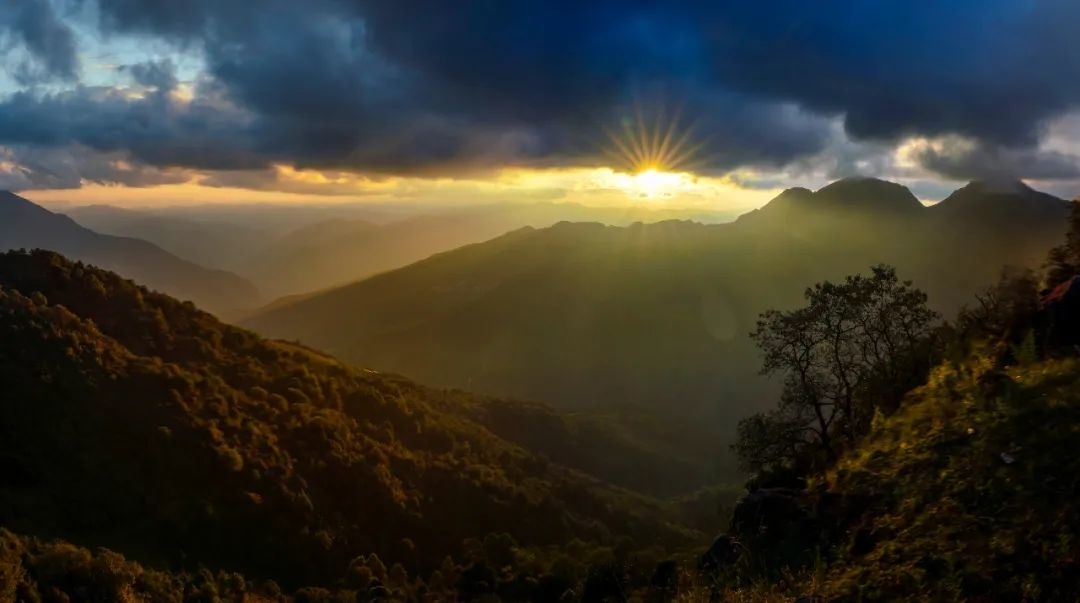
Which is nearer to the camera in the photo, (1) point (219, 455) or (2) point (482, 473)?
(1) point (219, 455)

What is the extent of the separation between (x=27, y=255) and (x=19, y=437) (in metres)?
34.0

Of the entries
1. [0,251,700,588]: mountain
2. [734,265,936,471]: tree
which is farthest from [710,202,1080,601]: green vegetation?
[0,251,700,588]: mountain

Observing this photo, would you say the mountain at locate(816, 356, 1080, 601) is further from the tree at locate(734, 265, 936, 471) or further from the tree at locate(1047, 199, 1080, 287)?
the tree at locate(734, 265, 936, 471)

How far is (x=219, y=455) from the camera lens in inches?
1930

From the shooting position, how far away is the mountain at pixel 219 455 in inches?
1657

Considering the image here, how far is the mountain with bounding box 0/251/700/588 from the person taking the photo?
138 feet

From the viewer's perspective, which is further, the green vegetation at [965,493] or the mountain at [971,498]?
the green vegetation at [965,493]

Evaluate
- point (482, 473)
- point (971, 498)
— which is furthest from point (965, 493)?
point (482, 473)

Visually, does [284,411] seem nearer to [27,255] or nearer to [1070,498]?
[27,255]

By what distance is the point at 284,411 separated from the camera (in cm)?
6062

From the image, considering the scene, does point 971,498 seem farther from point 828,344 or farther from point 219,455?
point 219,455

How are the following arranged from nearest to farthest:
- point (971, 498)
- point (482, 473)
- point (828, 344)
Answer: point (971, 498), point (828, 344), point (482, 473)

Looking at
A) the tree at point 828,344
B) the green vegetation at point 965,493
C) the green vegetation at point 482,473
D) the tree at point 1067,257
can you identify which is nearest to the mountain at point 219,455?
the green vegetation at point 482,473

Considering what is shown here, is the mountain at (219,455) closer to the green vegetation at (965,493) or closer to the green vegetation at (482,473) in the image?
the green vegetation at (482,473)
